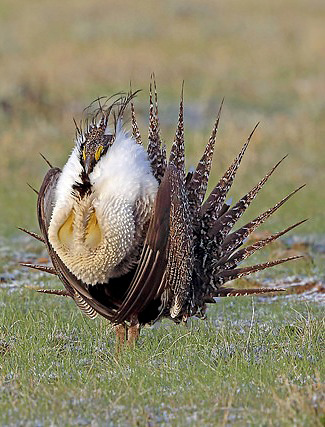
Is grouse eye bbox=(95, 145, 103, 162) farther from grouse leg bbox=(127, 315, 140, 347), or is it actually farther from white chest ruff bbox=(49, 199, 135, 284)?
grouse leg bbox=(127, 315, 140, 347)

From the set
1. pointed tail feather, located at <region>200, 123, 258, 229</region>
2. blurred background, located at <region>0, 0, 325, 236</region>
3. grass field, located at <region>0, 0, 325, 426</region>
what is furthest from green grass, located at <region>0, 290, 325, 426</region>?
blurred background, located at <region>0, 0, 325, 236</region>

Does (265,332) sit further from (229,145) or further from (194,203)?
(229,145)

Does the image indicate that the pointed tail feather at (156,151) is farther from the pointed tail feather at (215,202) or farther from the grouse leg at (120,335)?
the grouse leg at (120,335)

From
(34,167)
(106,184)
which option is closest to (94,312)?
(106,184)

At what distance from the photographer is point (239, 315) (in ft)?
20.1

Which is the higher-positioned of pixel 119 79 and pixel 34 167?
pixel 119 79

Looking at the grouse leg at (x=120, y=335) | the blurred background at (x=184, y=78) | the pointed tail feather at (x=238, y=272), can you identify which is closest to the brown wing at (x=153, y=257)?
the grouse leg at (x=120, y=335)

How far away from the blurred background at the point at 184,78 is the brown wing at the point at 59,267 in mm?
4805

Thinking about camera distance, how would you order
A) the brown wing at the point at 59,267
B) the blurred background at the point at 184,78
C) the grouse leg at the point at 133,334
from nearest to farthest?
the brown wing at the point at 59,267, the grouse leg at the point at 133,334, the blurred background at the point at 184,78

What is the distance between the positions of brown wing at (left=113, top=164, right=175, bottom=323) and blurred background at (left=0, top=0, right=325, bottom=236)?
17.2ft

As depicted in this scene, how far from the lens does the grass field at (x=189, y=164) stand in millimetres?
3928

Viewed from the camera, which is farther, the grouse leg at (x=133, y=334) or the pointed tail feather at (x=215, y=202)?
the pointed tail feather at (x=215, y=202)

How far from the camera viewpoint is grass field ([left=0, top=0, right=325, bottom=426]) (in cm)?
393

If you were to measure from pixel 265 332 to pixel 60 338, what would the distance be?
119cm
